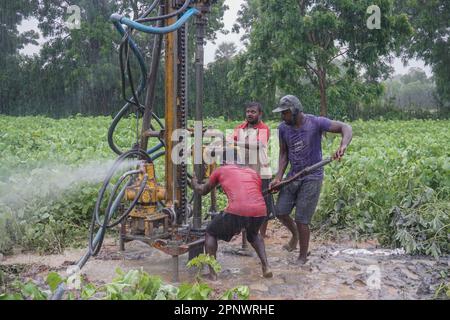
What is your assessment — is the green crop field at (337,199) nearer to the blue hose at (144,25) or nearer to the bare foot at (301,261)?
the bare foot at (301,261)

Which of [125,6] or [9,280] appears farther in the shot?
[125,6]

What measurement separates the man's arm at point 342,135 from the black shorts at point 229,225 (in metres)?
0.99

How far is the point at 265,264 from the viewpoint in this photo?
18.2 ft

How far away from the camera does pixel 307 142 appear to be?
235 inches

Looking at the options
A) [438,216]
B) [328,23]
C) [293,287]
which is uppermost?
[328,23]

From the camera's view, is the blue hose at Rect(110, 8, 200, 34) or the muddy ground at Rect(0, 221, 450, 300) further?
the muddy ground at Rect(0, 221, 450, 300)

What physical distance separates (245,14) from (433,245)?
33575 mm

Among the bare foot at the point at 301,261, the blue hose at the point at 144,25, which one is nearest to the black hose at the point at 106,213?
the blue hose at the point at 144,25

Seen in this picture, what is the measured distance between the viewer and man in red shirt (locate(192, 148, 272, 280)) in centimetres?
533

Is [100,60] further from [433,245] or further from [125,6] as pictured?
[433,245]

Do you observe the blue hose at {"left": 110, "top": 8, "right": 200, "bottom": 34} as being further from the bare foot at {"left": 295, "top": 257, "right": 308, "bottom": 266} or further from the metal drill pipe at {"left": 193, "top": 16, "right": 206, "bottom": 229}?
the bare foot at {"left": 295, "top": 257, "right": 308, "bottom": 266}

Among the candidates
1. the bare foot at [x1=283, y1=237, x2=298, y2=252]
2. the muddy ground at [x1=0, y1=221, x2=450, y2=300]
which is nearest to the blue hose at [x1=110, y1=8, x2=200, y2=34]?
the muddy ground at [x1=0, y1=221, x2=450, y2=300]

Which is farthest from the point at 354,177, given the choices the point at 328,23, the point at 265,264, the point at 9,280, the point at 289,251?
the point at 328,23

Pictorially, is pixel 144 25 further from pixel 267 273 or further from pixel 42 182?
pixel 42 182
